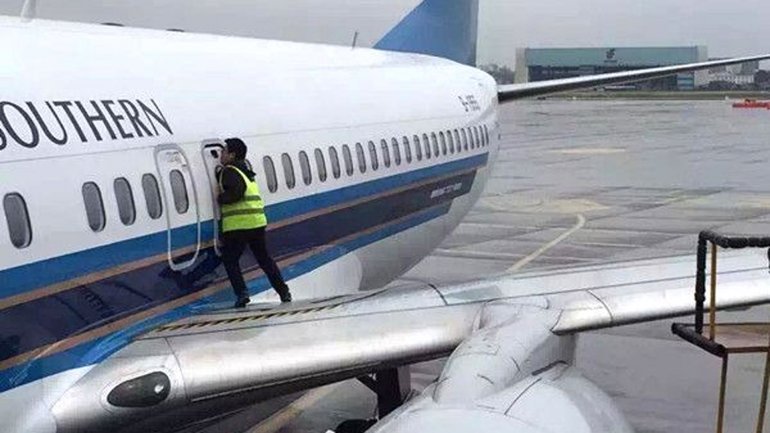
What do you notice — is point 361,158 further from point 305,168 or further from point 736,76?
point 736,76

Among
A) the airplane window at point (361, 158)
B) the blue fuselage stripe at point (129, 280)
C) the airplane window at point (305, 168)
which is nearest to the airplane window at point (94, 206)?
the blue fuselage stripe at point (129, 280)

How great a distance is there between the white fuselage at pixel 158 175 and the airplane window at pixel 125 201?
1 centimetres

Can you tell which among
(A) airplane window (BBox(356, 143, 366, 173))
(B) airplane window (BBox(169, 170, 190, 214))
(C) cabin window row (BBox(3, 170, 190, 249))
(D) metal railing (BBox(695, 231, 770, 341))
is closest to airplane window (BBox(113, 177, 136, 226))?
(C) cabin window row (BBox(3, 170, 190, 249))

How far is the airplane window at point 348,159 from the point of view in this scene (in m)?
11.8

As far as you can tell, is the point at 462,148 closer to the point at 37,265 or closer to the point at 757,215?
the point at 37,265

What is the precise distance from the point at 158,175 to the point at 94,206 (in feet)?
2.86

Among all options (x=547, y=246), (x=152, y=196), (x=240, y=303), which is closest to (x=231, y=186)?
(x=152, y=196)

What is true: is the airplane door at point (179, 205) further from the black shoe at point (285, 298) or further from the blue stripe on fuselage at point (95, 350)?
the black shoe at point (285, 298)

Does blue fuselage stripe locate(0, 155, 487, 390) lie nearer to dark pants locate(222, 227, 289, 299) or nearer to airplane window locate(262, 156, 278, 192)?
dark pants locate(222, 227, 289, 299)

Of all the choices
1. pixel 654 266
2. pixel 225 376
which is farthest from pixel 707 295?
pixel 225 376

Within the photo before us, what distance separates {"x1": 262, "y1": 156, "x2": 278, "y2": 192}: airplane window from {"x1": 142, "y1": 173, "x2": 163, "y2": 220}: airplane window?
185 centimetres

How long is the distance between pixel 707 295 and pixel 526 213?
58.0ft

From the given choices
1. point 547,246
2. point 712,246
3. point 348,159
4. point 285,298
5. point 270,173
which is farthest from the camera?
point 547,246

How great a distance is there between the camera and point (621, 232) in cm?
2366
